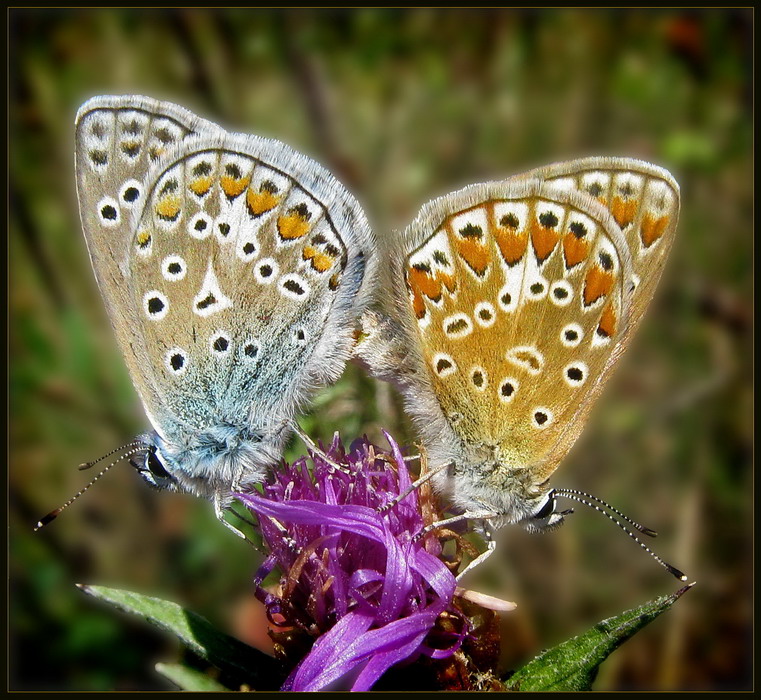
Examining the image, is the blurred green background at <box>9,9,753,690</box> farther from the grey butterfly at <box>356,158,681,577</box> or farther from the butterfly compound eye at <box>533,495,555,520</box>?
the grey butterfly at <box>356,158,681,577</box>

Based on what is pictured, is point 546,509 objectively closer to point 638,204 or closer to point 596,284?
point 596,284

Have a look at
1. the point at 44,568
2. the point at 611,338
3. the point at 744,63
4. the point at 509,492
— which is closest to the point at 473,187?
the point at 611,338

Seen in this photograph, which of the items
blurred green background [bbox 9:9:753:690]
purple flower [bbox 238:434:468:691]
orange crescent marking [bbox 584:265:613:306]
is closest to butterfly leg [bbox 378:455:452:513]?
purple flower [bbox 238:434:468:691]

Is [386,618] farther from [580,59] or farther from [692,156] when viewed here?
[580,59]

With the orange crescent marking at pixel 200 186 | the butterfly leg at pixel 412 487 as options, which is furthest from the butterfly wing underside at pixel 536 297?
the orange crescent marking at pixel 200 186

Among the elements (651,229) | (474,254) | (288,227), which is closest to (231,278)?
(288,227)
